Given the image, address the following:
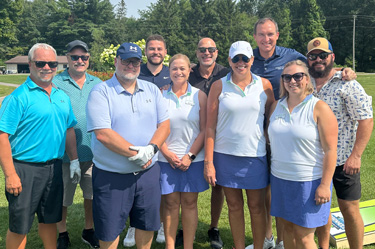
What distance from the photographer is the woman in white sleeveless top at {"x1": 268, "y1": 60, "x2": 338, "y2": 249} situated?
2820 mm

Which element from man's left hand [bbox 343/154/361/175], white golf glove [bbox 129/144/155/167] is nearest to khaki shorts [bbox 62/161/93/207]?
white golf glove [bbox 129/144/155/167]

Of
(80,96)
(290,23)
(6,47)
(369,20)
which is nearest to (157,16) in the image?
(290,23)

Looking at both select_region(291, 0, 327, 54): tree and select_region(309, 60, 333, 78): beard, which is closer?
select_region(309, 60, 333, 78): beard

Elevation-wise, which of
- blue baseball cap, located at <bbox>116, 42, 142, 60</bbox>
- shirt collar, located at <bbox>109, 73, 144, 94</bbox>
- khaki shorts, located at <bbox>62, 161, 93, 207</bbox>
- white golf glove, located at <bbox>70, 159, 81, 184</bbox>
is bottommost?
khaki shorts, located at <bbox>62, 161, 93, 207</bbox>

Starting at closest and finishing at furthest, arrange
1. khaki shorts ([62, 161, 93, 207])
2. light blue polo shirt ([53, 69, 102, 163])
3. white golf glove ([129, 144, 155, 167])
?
1. white golf glove ([129, 144, 155, 167])
2. light blue polo shirt ([53, 69, 102, 163])
3. khaki shorts ([62, 161, 93, 207])

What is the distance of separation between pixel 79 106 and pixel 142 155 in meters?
1.47

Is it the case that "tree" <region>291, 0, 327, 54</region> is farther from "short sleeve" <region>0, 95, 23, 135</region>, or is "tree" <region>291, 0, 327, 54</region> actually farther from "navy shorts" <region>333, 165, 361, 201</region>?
"short sleeve" <region>0, 95, 23, 135</region>

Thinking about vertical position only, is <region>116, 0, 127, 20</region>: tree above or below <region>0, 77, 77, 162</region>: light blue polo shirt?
above

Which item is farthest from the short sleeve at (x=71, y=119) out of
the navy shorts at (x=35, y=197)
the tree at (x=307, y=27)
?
the tree at (x=307, y=27)

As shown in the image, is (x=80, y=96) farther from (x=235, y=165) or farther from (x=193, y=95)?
(x=235, y=165)

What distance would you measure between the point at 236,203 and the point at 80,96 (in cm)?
225

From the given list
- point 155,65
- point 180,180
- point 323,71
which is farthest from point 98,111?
point 323,71

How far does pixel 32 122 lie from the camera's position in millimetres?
3174

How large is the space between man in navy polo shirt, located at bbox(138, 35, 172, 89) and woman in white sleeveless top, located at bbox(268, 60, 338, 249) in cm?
194
